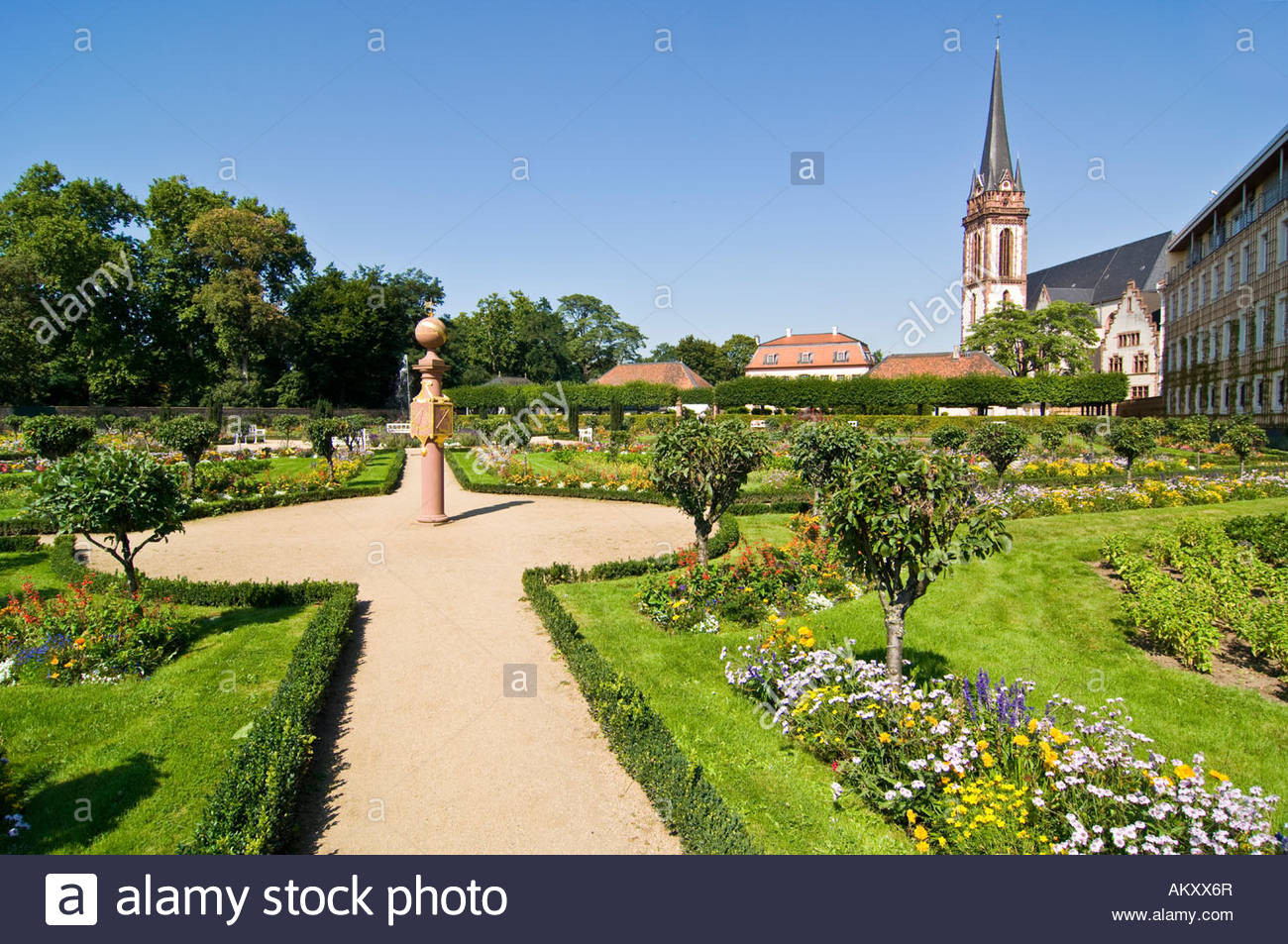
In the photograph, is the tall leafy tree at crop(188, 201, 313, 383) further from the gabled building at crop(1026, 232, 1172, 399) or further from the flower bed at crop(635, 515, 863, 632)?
the gabled building at crop(1026, 232, 1172, 399)

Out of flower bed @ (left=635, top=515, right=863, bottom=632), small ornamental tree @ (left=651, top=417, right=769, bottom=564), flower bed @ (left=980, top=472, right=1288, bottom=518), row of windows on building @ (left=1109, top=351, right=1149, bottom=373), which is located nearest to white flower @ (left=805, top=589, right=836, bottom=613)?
flower bed @ (left=635, top=515, right=863, bottom=632)

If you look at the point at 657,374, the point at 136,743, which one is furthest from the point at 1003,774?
the point at 657,374

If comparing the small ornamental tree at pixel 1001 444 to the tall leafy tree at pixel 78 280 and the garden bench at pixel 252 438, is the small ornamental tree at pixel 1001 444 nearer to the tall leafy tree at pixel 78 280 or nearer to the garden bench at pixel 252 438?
the garden bench at pixel 252 438

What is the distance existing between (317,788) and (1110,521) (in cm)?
1528

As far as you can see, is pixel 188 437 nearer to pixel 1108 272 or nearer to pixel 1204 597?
pixel 1204 597

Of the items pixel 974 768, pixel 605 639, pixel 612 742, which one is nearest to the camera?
pixel 974 768

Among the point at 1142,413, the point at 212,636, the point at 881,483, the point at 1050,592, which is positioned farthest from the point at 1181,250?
the point at 212,636

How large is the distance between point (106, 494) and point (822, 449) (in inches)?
413

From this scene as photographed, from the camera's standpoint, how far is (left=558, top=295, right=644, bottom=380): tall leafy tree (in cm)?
8806

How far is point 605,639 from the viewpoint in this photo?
28.8ft

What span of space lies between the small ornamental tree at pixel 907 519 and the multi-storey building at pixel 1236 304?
128ft

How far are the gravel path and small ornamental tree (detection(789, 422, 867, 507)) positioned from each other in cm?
342

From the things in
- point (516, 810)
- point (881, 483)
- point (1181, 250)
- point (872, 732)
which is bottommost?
point (516, 810)

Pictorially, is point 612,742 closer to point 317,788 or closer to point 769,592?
point 317,788
